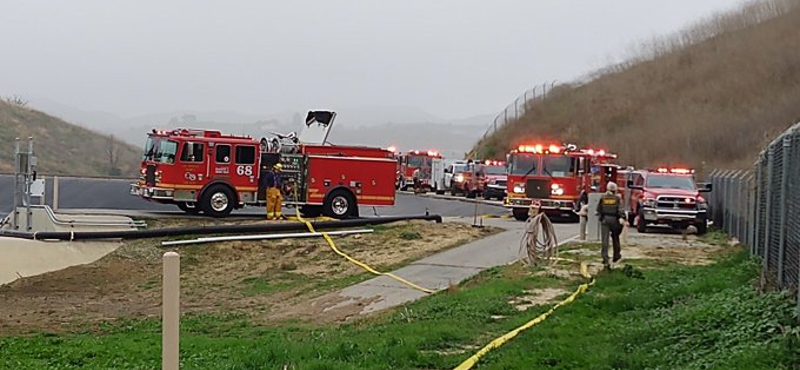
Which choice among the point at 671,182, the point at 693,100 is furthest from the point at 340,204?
the point at 693,100

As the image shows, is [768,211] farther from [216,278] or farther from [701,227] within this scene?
[701,227]

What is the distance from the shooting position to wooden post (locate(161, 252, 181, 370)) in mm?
5547

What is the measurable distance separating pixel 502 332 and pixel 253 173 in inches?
721

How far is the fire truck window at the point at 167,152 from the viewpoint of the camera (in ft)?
91.4

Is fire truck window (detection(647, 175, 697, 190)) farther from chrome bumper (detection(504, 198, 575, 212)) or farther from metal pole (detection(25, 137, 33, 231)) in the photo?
metal pole (detection(25, 137, 33, 231))

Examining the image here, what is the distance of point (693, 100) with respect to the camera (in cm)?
6988

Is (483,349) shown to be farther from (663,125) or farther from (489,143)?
(489,143)

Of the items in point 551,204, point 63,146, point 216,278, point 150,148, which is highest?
point 63,146

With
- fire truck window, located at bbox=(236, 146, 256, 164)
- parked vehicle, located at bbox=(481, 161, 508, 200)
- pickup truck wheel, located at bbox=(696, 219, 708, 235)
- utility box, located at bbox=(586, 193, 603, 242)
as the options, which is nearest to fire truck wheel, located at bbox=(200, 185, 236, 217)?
fire truck window, located at bbox=(236, 146, 256, 164)

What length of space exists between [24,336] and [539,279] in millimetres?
7740

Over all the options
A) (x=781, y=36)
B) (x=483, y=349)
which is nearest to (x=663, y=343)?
(x=483, y=349)

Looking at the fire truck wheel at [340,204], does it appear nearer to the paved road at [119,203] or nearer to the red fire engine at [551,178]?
the paved road at [119,203]

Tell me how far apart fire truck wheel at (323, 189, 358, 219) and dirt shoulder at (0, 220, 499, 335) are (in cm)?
392

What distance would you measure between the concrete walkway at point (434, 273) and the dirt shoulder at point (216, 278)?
1.85 feet
